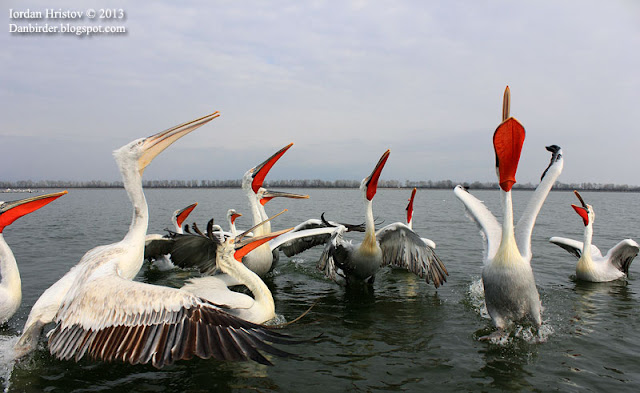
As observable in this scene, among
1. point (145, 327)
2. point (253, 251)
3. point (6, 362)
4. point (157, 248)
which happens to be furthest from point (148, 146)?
point (157, 248)

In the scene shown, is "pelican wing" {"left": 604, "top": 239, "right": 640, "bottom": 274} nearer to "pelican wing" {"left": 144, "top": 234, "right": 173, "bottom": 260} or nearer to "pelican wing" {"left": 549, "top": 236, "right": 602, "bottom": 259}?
"pelican wing" {"left": 549, "top": 236, "right": 602, "bottom": 259}

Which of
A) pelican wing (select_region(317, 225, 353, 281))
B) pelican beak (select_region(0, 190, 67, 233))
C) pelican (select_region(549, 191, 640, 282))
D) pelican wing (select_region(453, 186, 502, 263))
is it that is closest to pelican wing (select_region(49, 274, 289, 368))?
pelican beak (select_region(0, 190, 67, 233))

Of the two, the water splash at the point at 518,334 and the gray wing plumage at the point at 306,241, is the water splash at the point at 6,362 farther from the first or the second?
the gray wing plumage at the point at 306,241

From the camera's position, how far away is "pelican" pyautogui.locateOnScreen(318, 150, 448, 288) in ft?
21.8

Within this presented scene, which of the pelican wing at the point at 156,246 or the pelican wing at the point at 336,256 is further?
the pelican wing at the point at 156,246

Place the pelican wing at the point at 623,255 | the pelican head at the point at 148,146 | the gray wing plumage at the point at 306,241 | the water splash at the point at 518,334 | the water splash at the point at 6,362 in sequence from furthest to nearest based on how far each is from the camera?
the gray wing plumage at the point at 306,241 → the pelican wing at the point at 623,255 → the water splash at the point at 518,334 → the pelican head at the point at 148,146 → the water splash at the point at 6,362

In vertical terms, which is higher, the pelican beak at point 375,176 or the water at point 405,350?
the pelican beak at point 375,176

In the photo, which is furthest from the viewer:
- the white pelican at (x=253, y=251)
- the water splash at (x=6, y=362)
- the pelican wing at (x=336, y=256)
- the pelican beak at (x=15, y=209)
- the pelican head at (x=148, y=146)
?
the pelican wing at (x=336, y=256)

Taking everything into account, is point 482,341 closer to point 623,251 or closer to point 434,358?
point 434,358

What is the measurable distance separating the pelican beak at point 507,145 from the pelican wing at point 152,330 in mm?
2865

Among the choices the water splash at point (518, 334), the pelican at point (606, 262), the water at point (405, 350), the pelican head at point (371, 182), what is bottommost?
the water at point (405, 350)

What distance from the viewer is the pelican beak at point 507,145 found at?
402 cm

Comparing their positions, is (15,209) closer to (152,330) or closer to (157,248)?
(157,248)

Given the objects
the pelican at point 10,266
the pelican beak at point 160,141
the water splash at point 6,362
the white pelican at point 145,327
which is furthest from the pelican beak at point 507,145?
the water splash at point 6,362
